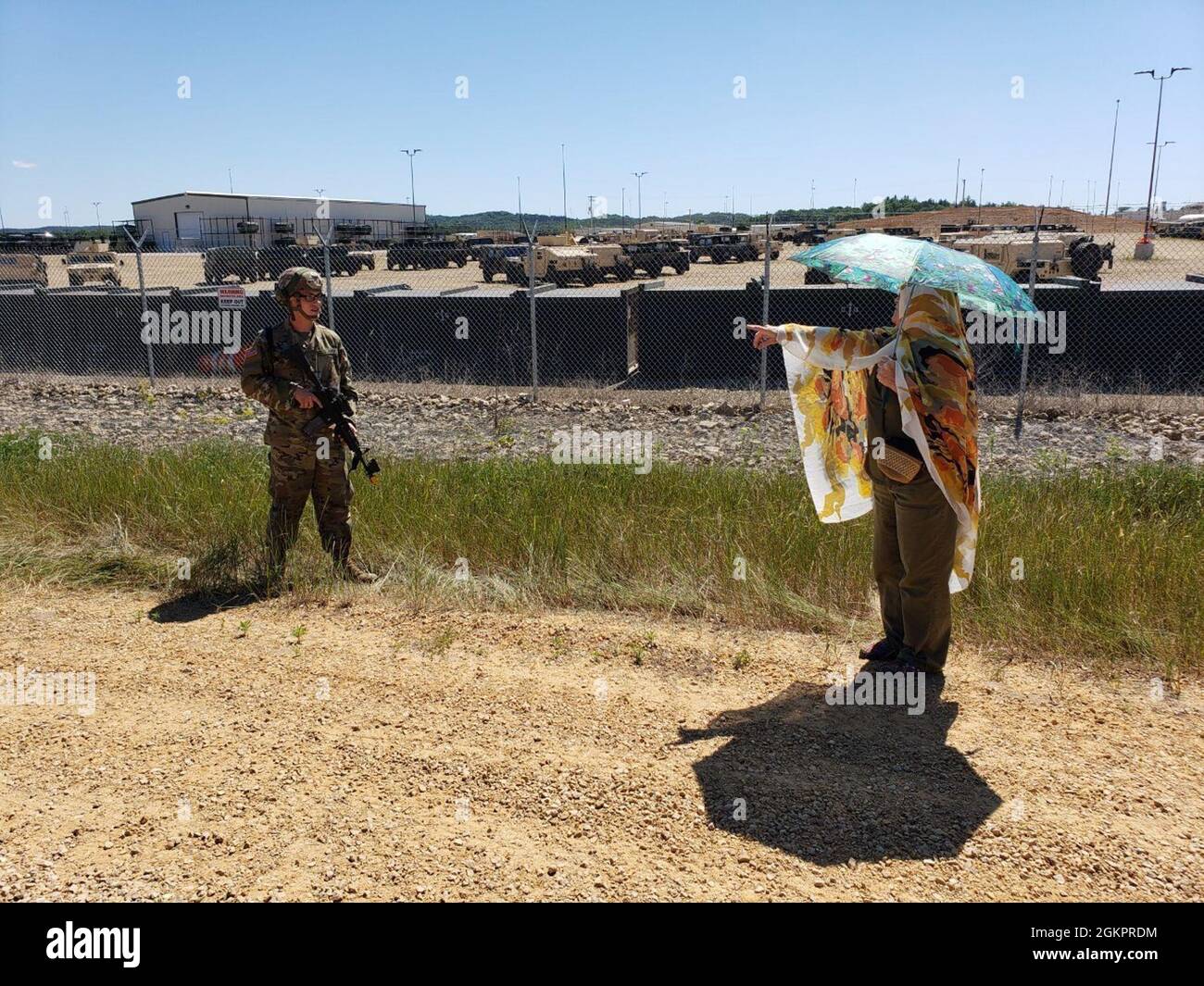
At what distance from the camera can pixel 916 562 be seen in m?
4.43

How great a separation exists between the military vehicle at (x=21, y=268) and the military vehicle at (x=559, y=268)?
1430 cm

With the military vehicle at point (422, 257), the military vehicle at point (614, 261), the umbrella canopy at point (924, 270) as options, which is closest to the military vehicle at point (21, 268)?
the military vehicle at point (422, 257)

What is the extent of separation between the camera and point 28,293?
57.5 feet

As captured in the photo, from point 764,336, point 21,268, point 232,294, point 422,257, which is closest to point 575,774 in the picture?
point 764,336

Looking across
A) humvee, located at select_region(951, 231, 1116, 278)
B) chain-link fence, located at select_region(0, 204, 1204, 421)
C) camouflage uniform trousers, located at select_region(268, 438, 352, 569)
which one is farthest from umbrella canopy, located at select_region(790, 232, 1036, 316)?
humvee, located at select_region(951, 231, 1116, 278)

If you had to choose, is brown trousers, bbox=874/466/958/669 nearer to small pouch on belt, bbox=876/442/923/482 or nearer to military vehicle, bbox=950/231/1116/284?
small pouch on belt, bbox=876/442/923/482

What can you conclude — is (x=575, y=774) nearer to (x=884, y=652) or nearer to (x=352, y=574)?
(x=884, y=652)

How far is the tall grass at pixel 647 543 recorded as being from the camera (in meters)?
5.33

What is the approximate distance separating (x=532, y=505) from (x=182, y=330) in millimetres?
11340

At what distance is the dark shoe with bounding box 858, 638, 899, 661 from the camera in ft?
15.8

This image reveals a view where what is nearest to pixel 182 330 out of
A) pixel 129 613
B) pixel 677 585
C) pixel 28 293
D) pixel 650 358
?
pixel 28 293

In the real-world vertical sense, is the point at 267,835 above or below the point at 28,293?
below

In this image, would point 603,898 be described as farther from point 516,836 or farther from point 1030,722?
point 1030,722

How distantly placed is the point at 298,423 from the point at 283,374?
303 millimetres
